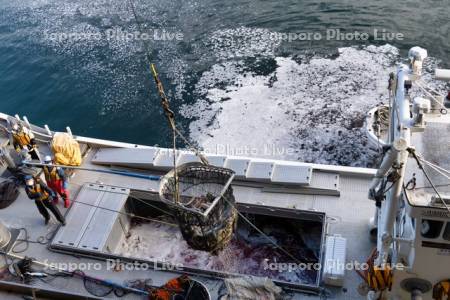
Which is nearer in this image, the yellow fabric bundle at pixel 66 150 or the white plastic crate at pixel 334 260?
the white plastic crate at pixel 334 260

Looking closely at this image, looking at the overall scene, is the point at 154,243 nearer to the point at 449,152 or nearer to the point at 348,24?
the point at 449,152

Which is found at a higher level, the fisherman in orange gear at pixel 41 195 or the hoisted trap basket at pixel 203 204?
the hoisted trap basket at pixel 203 204

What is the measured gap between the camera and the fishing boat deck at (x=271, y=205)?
794 cm

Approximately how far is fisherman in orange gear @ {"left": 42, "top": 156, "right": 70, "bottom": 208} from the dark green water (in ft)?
13.3

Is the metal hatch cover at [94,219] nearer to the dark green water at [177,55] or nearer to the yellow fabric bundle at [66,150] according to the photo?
the yellow fabric bundle at [66,150]

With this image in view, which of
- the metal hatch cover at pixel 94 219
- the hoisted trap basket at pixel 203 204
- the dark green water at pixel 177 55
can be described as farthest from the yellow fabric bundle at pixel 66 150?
the dark green water at pixel 177 55

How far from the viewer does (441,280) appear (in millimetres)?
6074

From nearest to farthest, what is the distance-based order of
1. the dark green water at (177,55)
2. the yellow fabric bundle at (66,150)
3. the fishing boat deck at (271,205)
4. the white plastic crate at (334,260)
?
the white plastic crate at (334,260) → the fishing boat deck at (271,205) → the yellow fabric bundle at (66,150) → the dark green water at (177,55)

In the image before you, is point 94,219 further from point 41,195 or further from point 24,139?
point 24,139

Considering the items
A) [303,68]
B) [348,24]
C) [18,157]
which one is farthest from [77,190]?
[348,24]

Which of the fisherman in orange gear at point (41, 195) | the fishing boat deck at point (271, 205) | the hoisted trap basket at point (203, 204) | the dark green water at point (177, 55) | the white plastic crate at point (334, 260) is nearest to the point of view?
the hoisted trap basket at point (203, 204)

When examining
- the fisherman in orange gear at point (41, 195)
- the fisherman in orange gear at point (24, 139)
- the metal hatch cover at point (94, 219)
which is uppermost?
the fisherman in orange gear at point (24, 139)

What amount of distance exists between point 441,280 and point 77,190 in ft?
22.1

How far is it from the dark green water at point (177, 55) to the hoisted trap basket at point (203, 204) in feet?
13.6
